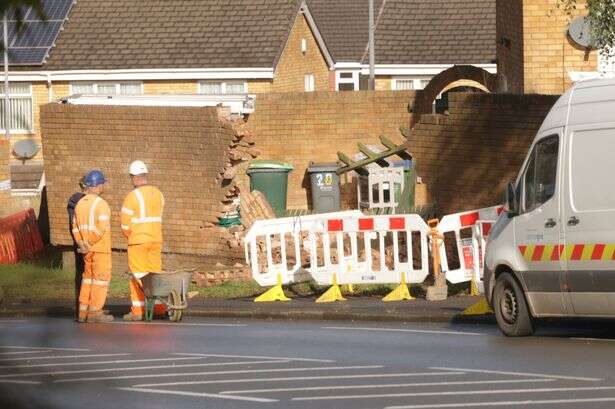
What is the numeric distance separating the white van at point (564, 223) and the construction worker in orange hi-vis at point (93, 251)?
5.02m

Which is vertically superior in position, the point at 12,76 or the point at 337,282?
the point at 12,76

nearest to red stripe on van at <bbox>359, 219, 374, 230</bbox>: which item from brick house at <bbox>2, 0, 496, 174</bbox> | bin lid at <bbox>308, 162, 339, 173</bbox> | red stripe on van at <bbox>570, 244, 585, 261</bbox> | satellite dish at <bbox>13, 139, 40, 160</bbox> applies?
red stripe on van at <bbox>570, 244, 585, 261</bbox>

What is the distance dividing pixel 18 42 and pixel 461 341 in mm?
9618

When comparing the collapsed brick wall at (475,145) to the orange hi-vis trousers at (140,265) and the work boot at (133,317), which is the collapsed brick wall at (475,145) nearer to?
the orange hi-vis trousers at (140,265)

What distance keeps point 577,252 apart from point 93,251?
6308mm

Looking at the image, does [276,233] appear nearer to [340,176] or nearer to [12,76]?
[340,176]

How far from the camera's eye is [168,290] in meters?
16.6

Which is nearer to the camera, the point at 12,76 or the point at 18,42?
the point at 18,42

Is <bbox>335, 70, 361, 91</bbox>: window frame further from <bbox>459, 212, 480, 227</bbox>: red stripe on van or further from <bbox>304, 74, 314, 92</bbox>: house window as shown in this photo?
<bbox>459, 212, 480, 227</bbox>: red stripe on van

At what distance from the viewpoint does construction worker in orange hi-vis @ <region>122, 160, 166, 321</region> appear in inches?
659

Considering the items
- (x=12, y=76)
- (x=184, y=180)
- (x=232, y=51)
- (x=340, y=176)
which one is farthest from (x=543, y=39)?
(x=12, y=76)

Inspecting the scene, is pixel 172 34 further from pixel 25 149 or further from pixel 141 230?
pixel 141 230

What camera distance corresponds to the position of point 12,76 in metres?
46.5

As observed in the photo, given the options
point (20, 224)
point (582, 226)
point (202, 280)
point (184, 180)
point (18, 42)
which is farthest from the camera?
point (20, 224)
